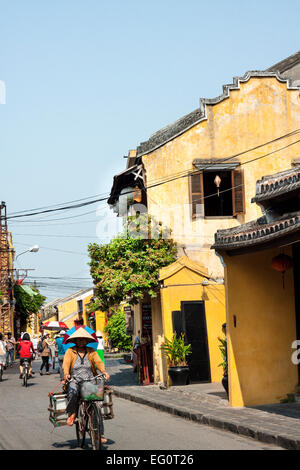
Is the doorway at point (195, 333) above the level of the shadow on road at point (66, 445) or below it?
above

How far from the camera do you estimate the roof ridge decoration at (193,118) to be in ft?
76.3

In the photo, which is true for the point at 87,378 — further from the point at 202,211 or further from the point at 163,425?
the point at 202,211

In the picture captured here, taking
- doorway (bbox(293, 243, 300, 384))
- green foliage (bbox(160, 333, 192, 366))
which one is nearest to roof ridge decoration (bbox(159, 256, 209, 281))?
green foliage (bbox(160, 333, 192, 366))

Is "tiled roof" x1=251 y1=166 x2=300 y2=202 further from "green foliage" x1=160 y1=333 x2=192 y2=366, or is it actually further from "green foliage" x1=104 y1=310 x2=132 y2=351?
"green foliage" x1=104 y1=310 x2=132 y2=351

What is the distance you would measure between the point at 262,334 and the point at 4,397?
866 centimetres

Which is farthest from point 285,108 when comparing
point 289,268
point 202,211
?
point 289,268

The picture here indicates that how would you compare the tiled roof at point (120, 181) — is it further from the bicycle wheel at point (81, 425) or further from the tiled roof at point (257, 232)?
the bicycle wheel at point (81, 425)

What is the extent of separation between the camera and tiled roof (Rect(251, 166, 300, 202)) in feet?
43.2

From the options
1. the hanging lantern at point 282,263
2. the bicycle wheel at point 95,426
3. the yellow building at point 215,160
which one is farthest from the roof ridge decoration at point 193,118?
the bicycle wheel at point 95,426

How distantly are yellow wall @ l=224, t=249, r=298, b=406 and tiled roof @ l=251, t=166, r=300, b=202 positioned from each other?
164 centimetres

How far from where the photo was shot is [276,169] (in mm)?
23797

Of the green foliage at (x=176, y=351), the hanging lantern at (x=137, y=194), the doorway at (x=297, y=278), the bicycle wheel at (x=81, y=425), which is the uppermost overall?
the hanging lantern at (x=137, y=194)

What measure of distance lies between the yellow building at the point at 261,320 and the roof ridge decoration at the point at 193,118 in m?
8.24
